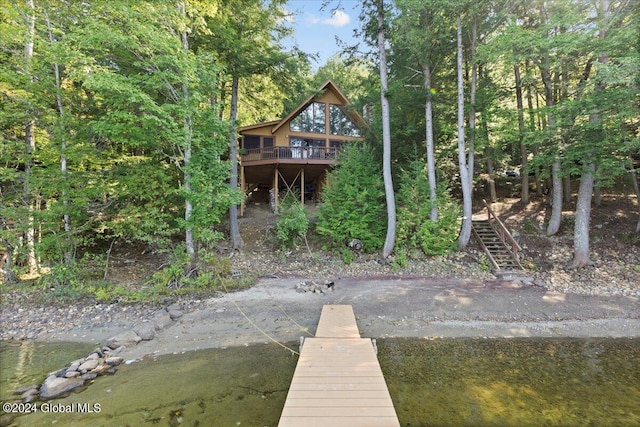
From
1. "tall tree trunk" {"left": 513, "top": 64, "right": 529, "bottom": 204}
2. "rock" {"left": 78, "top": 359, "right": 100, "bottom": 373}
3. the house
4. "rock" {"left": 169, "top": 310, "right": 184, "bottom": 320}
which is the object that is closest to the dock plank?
"rock" {"left": 169, "top": 310, "right": 184, "bottom": 320}

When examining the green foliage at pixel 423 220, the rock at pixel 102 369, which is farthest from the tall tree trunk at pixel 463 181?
the rock at pixel 102 369

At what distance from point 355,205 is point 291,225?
107 inches

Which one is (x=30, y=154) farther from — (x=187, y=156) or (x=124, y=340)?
(x=124, y=340)

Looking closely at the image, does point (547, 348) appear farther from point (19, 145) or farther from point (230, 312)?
point (19, 145)

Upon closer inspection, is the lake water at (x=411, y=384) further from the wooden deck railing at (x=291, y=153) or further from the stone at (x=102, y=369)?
the wooden deck railing at (x=291, y=153)

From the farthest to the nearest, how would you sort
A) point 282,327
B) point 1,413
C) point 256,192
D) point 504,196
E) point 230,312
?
point 256,192
point 504,196
point 230,312
point 282,327
point 1,413

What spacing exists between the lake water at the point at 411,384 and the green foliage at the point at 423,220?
187 inches

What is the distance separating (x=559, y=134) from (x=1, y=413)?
14298 mm

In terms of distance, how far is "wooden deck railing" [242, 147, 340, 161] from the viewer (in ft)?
51.8

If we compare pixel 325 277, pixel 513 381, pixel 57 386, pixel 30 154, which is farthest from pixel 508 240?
pixel 30 154

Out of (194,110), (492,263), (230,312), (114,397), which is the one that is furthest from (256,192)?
(114,397)

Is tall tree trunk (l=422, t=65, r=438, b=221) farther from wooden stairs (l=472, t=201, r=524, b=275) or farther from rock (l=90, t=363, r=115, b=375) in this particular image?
rock (l=90, t=363, r=115, b=375)

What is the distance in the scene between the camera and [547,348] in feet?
17.6

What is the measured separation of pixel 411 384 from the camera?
4.38 metres
